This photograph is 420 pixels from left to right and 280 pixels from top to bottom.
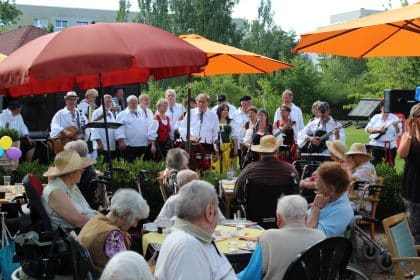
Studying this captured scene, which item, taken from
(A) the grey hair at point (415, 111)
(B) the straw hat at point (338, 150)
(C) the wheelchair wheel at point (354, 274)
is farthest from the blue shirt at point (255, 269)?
(B) the straw hat at point (338, 150)

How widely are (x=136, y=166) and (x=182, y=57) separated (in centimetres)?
389

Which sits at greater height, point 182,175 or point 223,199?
point 182,175

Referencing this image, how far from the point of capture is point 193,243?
3518mm

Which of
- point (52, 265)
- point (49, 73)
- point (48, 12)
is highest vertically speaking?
point (48, 12)

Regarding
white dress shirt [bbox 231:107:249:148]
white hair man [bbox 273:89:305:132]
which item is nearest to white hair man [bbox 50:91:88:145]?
white dress shirt [bbox 231:107:249:148]

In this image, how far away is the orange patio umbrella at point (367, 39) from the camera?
6.41 meters

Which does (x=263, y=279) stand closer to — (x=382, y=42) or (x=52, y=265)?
(x=52, y=265)

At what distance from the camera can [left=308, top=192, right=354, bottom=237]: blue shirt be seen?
17.7 feet

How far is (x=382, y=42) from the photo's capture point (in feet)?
24.8

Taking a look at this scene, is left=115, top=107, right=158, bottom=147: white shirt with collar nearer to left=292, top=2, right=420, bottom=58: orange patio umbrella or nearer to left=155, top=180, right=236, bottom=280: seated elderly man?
left=292, top=2, right=420, bottom=58: orange patio umbrella

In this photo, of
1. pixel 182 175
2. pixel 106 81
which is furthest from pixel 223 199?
pixel 182 175

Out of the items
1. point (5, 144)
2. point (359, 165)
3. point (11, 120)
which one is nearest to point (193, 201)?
point (359, 165)

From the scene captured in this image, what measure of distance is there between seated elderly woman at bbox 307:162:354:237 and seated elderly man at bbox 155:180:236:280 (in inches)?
71.1

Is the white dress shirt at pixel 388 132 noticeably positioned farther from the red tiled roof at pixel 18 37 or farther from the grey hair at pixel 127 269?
the grey hair at pixel 127 269
